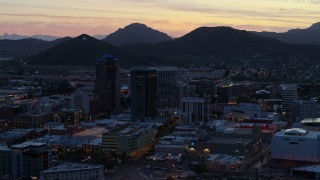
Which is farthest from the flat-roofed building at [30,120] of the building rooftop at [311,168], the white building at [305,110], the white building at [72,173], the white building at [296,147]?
the building rooftop at [311,168]

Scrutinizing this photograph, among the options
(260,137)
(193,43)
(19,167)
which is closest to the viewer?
(19,167)

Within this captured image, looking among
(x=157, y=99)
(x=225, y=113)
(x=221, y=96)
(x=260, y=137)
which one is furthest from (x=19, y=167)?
A: (x=221, y=96)

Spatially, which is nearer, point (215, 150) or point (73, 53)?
point (215, 150)

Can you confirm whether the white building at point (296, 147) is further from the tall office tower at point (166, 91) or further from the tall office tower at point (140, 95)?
the tall office tower at point (166, 91)

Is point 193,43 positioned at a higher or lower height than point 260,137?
higher

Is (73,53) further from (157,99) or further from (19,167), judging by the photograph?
(19,167)

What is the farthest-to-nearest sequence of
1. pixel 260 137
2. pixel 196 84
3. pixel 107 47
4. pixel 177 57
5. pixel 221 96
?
pixel 177 57 → pixel 107 47 → pixel 196 84 → pixel 221 96 → pixel 260 137

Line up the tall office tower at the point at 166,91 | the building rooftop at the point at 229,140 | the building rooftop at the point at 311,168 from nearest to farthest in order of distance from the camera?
the building rooftop at the point at 311,168 → the building rooftop at the point at 229,140 → the tall office tower at the point at 166,91
